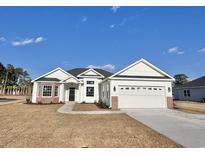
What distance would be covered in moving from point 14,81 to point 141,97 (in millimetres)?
71325

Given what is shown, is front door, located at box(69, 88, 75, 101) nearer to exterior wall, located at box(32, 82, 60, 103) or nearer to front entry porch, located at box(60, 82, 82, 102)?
front entry porch, located at box(60, 82, 82, 102)

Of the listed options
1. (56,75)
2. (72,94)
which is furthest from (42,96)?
(72,94)

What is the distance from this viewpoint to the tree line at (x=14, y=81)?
6172 centimetres

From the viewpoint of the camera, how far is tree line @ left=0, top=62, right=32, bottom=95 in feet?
202

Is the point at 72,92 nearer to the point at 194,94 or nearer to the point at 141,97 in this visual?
the point at 141,97

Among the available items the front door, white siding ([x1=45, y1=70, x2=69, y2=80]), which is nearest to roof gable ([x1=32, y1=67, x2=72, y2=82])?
white siding ([x1=45, y1=70, x2=69, y2=80])

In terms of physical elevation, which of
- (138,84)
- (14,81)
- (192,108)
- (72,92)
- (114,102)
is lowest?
(192,108)

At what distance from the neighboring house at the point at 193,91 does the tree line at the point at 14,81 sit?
168ft

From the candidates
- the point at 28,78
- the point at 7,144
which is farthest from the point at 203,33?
the point at 28,78

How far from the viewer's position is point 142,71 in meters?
17.2

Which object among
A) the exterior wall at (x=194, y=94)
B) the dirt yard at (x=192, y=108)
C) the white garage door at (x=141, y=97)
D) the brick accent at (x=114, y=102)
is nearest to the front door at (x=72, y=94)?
the brick accent at (x=114, y=102)

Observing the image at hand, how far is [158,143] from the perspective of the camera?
5164 mm

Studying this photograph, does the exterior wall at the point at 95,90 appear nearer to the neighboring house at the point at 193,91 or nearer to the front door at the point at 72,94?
the front door at the point at 72,94

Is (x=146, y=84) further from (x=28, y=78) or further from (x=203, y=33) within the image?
(x=28, y=78)
